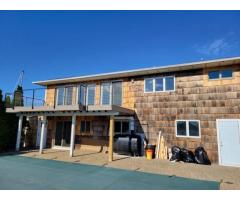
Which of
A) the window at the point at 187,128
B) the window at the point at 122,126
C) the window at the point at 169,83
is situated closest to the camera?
the window at the point at 187,128

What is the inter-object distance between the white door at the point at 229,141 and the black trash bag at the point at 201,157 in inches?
24.8

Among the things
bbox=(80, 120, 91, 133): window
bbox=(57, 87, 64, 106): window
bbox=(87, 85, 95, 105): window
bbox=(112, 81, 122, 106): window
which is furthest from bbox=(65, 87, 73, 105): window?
bbox=(112, 81, 122, 106): window

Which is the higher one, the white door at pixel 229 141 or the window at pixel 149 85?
the window at pixel 149 85

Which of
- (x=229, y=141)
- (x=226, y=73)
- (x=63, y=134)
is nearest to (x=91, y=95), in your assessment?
(x=63, y=134)

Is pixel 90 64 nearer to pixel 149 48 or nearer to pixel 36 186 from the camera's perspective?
pixel 149 48

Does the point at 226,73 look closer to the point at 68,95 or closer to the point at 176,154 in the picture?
the point at 176,154

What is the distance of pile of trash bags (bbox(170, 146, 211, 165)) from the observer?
897cm

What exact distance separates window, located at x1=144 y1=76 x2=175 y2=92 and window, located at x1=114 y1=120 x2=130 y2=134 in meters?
2.44

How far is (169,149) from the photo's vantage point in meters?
10.0

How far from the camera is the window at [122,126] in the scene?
38.0ft

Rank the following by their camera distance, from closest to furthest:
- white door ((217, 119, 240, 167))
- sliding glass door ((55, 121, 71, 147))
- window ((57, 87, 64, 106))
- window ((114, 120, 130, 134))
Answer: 1. white door ((217, 119, 240, 167))
2. window ((114, 120, 130, 134))
3. sliding glass door ((55, 121, 71, 147))
4. window ((57, 87, 64, 106))

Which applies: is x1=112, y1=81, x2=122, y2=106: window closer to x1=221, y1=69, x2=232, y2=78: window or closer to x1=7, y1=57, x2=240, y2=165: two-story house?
x1=7, y1=57, x2=240, y2=165: two-story house

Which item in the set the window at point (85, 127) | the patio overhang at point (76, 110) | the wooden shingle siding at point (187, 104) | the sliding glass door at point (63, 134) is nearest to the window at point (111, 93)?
the wooden shingle siding at point (187, 104)

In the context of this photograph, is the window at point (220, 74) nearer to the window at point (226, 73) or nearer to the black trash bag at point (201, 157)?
the window at point (226, 73)
